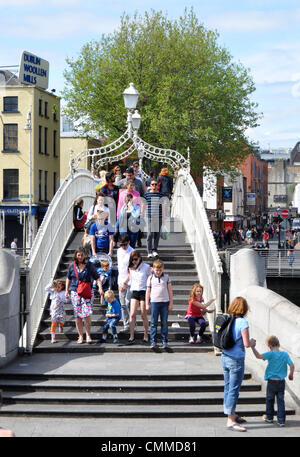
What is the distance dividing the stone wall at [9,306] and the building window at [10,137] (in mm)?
44146

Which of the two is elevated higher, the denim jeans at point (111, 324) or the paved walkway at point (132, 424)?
the denim jeans at point (111, 324)

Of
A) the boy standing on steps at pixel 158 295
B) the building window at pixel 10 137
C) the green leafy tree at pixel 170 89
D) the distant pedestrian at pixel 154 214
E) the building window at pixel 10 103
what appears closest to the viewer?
the boy standing on steps at pixel 158 295

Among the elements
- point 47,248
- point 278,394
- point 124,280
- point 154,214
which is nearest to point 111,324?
point 124,280

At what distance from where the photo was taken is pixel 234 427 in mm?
9070

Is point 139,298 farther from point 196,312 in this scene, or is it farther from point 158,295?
point 196,312

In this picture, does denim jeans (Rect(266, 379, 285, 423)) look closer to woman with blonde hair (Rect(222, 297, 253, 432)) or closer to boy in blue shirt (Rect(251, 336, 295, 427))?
boy in blue shirt (Rect(251, 336, 295, 427))

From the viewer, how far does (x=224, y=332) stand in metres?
9.03

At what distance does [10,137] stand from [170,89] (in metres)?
15.9

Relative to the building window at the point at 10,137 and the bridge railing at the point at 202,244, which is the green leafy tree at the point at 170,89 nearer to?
the building window at the point at 10,137

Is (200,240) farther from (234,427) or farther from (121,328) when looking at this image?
(234,427)

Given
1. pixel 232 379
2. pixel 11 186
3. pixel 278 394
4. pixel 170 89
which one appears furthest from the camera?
pixel 11 186

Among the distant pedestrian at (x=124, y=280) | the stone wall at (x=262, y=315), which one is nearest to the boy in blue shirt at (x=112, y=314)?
the distant pedestrian at (x=124, y=280)

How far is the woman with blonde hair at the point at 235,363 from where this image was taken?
29.5ft

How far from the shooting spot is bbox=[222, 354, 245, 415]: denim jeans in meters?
9.01
